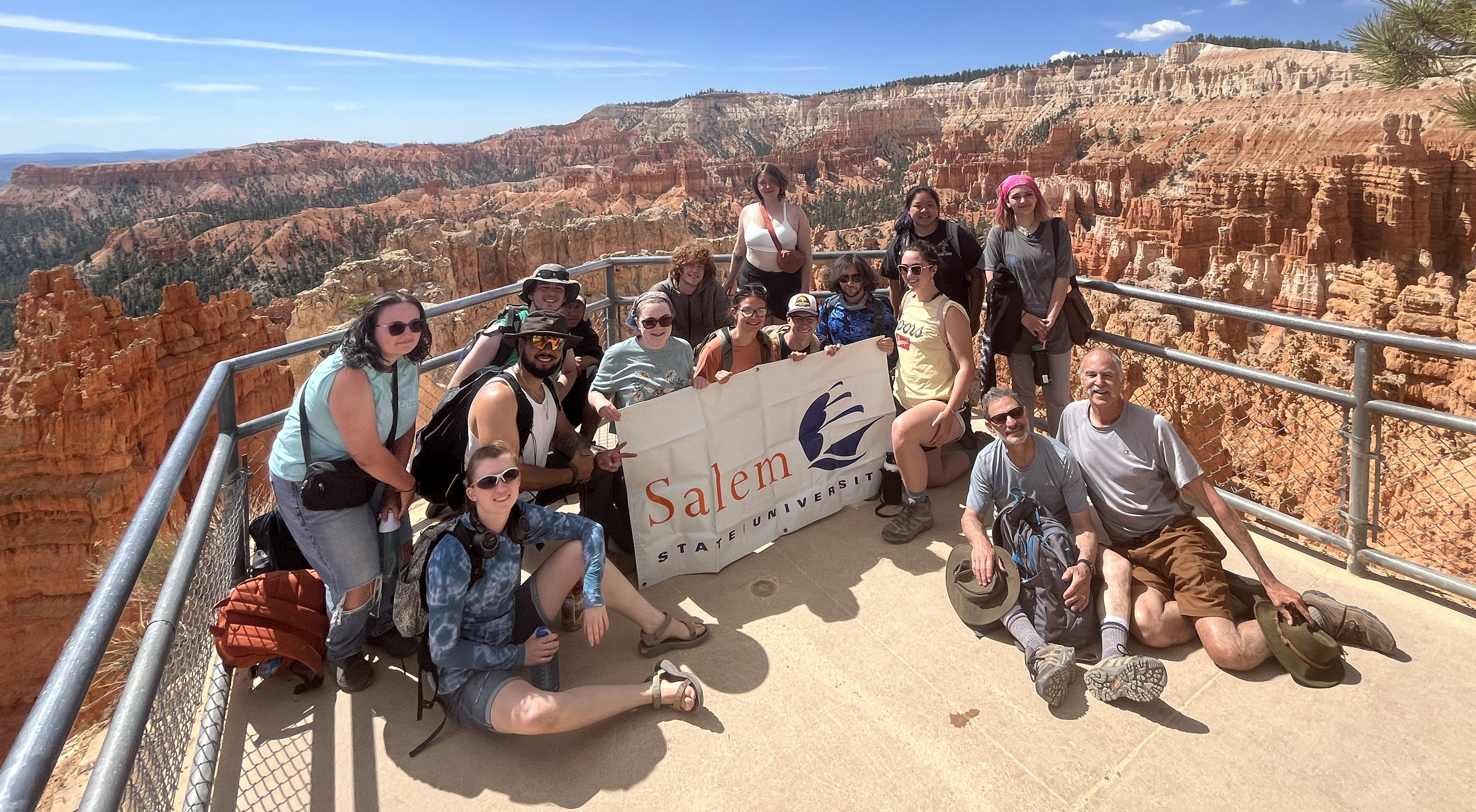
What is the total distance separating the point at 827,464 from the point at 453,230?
157 ft

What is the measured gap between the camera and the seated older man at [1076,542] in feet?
9.10

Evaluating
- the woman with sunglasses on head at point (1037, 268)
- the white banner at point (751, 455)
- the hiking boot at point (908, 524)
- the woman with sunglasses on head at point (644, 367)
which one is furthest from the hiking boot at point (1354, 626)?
the woman with sunglasses on head at point (644, 367)

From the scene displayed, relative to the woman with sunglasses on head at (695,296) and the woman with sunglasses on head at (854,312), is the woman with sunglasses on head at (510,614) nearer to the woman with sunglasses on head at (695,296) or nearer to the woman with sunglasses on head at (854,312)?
the woman with sunglasses on head at (695,296)

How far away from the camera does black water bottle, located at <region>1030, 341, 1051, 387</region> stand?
4434 mm

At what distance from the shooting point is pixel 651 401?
12.1 feet

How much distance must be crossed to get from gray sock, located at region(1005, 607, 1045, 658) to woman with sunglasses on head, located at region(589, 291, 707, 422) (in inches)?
67.3

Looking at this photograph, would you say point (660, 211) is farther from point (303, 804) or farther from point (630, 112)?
point (630, 112)

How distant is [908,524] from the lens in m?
4.06

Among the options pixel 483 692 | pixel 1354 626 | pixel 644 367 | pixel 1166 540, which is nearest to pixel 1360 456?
pixel 1354 626

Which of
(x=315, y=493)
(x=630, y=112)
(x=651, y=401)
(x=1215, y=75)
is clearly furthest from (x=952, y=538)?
(x=630, y=112)

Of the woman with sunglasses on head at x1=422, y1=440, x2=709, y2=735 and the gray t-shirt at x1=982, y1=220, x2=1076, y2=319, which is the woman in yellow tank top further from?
the woman with sunglasses on head at x1=422, y1=440, x2=709, y2=735

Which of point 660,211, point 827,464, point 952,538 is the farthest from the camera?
point 660,211

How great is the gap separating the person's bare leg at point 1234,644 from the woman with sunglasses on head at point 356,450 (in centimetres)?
304

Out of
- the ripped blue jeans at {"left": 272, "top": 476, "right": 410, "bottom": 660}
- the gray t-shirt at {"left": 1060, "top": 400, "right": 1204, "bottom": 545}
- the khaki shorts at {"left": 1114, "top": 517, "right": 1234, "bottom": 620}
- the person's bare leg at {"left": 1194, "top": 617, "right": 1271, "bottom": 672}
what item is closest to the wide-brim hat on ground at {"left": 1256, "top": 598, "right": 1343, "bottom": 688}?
the person's bare leg at {"left": 1194, "top": 617, "right": 1271, "bottom": 672}
